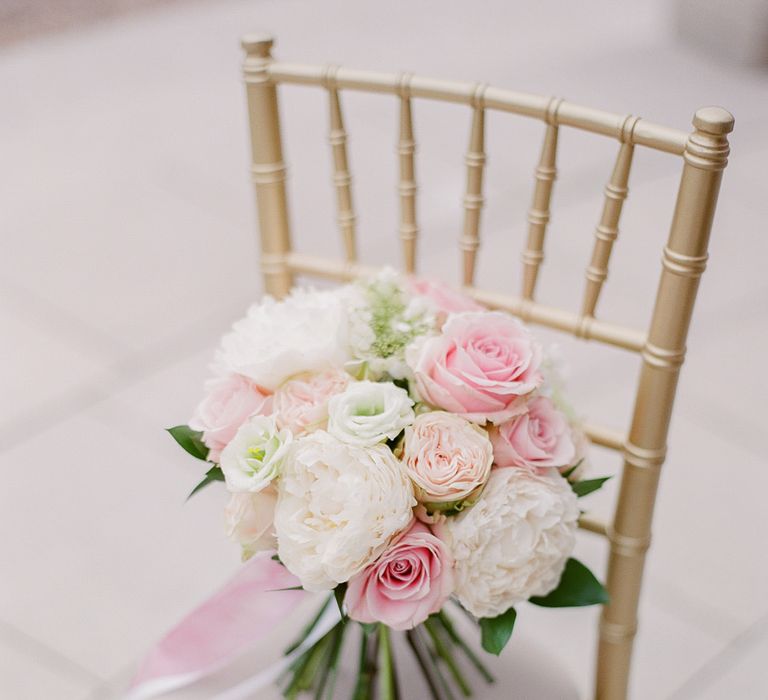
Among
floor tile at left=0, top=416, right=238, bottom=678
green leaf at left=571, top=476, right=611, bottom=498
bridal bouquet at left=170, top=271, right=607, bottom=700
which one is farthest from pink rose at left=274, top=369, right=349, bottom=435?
floor tile at left=0, top=416, right=238, bottom=678

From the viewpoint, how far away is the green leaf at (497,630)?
810 millimetres

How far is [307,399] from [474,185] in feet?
0.97

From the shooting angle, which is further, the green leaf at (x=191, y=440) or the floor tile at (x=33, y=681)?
the floor tile at (x=33, y=681)

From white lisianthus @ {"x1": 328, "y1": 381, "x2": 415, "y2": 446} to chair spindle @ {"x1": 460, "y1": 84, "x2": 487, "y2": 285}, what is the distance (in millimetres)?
261

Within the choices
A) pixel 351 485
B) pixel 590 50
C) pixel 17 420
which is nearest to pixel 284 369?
pixel 351 485

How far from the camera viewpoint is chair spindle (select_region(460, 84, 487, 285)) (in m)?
0.94

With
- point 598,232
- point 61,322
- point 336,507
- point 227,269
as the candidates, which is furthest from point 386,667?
point 227,269

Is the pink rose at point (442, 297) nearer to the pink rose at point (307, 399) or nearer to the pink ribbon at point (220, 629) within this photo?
the pink rose at point (307, 399)

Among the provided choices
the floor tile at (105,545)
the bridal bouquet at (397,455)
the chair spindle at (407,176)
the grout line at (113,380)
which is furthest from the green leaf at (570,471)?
A: the grout line at (113,380)

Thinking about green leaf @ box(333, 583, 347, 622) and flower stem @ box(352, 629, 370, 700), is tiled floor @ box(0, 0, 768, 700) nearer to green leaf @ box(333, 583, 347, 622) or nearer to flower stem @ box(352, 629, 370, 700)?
flower stem @ box(352, 629, 370, 700)

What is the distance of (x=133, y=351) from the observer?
2.16 m

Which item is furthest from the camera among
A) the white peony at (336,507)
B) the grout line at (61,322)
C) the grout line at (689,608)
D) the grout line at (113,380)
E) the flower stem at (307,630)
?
the grout line at (61,322)

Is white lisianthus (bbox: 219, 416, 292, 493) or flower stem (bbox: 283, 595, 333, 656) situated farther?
flower stem (bbox: 283, 595, 333, 656)

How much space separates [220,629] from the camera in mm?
973
